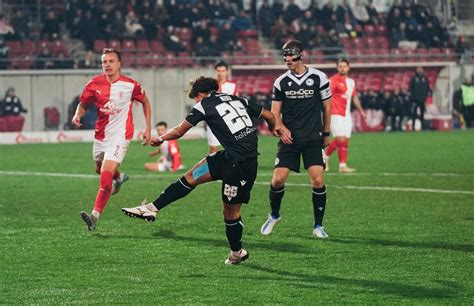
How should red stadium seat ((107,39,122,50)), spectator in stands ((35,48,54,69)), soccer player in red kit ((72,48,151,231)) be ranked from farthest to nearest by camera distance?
red stadium seat ((107,39,122,50))
spectator in stands ((35,48,54,69))
soccer player in red kit ((72,48,151,231))

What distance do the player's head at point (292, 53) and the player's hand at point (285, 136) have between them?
845mm

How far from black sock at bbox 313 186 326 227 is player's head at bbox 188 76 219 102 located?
288cm

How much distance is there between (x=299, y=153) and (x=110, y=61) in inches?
109

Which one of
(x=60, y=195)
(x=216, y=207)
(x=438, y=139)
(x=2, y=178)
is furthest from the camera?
(x=438, y=139)

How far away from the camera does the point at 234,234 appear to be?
1128 centimetres

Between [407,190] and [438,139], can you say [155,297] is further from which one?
[438,139]

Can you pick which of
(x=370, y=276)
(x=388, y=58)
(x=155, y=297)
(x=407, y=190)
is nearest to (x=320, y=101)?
(x=370, y=276)

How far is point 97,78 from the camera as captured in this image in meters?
14.9

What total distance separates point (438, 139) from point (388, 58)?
453 inches

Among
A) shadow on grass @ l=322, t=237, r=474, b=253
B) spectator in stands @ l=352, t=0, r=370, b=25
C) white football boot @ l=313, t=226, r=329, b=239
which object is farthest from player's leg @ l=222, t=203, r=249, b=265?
spectator in stands @ l=352, t=0, r=370, b=25

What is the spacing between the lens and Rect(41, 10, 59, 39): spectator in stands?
138 ft

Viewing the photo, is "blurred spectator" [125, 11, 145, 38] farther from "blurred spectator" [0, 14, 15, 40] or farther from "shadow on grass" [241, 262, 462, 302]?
"shadow on grass" [241, 262, 462, 302]

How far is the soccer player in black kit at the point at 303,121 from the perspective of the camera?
13453mm

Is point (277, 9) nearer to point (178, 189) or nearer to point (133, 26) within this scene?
point (133, 26)
